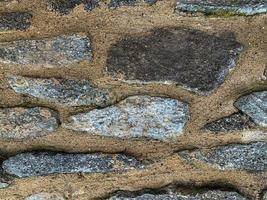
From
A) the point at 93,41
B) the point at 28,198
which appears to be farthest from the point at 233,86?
the point at 28,198

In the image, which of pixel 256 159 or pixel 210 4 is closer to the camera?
pixel 210 4

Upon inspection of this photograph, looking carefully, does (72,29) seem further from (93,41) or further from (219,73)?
(219,73)

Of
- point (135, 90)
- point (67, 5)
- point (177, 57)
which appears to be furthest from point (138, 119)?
point (67, 5)

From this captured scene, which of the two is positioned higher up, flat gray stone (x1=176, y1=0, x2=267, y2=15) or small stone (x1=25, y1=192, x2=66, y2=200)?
flat gray stone (x1=176, y1=0, x2=267, y2=15)

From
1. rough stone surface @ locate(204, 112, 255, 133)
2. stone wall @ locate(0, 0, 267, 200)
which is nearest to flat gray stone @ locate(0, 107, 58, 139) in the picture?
stone wall @ locate(0, 0, 267, 200)

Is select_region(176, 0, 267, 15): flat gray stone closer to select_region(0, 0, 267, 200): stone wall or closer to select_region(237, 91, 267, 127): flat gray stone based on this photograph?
select_region(0, 0, 267, 200): stone wall

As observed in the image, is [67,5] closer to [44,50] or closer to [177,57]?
[44,50]
